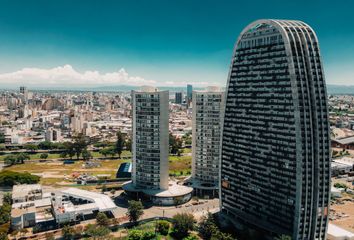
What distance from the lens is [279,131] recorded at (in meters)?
65.2

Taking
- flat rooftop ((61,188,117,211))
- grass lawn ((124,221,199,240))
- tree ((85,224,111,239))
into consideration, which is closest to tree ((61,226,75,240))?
tree ((85,224,111,239))

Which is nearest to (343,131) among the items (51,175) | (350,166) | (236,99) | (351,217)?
(350,166)

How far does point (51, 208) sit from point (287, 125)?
59.6 meters

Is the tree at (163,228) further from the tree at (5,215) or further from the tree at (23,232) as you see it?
→ the tree at (5,215)

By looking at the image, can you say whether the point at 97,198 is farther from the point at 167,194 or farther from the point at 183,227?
the point at 183,227

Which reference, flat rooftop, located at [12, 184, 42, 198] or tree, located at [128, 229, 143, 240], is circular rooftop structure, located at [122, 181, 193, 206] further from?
flat rooftop, located at [12, 184, 42, 198]

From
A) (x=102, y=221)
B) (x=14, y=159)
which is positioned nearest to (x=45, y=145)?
(x=14, y=159)

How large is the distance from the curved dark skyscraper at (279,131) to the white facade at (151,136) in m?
20.9

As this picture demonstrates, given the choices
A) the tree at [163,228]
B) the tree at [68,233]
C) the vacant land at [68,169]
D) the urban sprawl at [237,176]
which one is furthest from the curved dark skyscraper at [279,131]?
the vacant land at [68,169]

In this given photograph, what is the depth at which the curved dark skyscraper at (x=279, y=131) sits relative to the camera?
61281 millimetres

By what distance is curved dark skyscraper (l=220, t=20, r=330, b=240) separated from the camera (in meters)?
61.3

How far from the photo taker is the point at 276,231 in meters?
66.8

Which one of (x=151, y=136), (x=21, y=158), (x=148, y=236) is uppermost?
(x=151, y=136)

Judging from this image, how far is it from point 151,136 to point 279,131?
3819 centimetres
